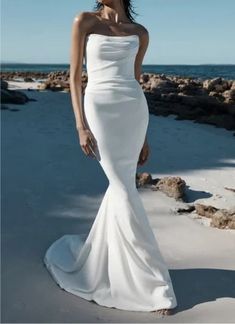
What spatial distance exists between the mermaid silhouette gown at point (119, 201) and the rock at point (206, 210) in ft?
4.99

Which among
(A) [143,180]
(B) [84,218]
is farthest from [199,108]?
(B) [84,218]

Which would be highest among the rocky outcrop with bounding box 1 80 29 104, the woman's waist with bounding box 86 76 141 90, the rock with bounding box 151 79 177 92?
the woman's waist with bounding box 86 76 141 90

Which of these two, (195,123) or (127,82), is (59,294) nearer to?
(127,82)

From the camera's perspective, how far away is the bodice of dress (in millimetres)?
2828

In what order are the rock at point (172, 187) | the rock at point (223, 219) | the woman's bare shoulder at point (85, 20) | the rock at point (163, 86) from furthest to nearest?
the rock at point (163, 86) → the rock at point (172, 187) → the rock at point (223, 219) → the woman's bare shoulder at point (85, 20)

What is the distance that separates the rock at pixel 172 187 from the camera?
194 inches

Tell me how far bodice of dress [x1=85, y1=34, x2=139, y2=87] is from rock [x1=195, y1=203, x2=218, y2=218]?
1877mm

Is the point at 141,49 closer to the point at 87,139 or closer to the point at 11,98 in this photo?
the point at 87,139

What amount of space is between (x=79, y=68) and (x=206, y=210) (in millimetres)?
2043

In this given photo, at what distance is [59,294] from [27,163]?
306 centimetres

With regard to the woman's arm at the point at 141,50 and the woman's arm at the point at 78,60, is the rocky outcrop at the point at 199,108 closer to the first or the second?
the woman's arm at the point at 141,50

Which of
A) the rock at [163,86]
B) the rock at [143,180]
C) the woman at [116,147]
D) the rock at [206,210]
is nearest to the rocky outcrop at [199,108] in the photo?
the rock at [163,86]

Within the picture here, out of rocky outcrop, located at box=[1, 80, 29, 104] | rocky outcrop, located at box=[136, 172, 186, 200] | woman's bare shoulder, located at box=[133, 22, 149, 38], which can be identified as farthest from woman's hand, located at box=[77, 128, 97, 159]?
rocky outcrop, located at box=[1, 80, 29, 104]

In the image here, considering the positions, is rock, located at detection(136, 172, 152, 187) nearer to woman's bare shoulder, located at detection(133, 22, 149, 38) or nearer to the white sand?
the white sand
